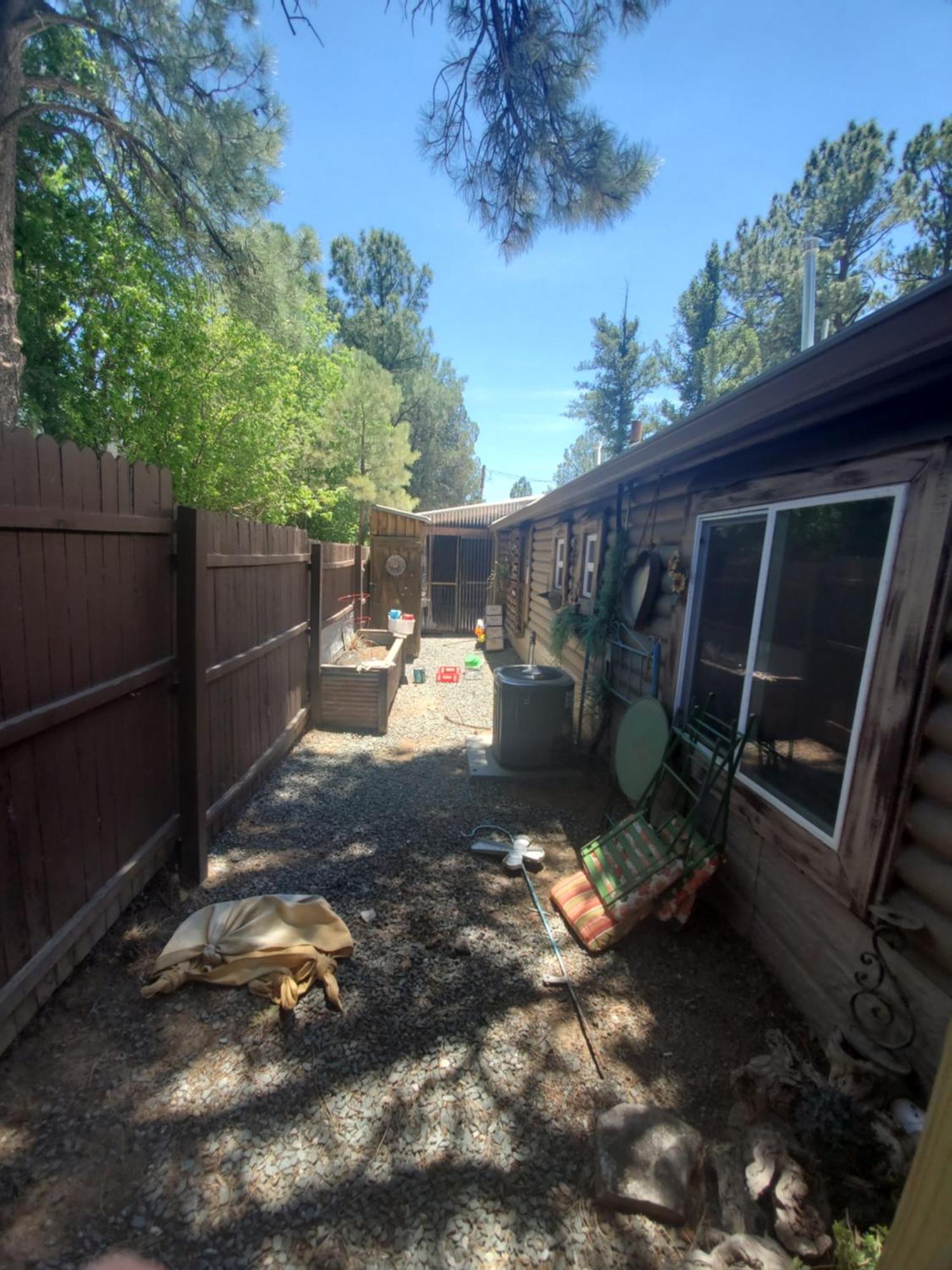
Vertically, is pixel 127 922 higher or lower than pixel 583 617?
lower

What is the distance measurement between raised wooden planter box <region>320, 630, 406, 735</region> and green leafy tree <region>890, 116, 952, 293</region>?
65.2ft

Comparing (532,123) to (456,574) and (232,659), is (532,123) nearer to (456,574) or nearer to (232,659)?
(232,659)

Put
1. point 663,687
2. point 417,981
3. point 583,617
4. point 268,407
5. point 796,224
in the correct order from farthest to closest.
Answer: point 796,224
point 268,407
point 583,617
point 663,687
point 417,981

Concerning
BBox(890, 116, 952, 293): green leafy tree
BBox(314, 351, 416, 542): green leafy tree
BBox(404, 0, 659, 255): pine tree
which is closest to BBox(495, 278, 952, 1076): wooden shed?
BBox(404, 0, 659, 255): pine tree

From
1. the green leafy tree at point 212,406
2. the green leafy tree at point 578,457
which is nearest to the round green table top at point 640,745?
the green leafy tree at point 212,406

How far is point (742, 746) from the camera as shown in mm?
2916

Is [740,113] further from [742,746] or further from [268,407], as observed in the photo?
[268,407]

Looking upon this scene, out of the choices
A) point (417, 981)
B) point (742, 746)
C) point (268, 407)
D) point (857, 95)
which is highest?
point (857, 95)

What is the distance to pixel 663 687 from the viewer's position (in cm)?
407

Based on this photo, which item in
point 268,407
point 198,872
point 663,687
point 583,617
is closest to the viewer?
point 198,872

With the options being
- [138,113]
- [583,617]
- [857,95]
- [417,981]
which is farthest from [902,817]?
[138,113]

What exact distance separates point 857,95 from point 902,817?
21.8 ft

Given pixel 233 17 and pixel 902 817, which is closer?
pixel 902 817

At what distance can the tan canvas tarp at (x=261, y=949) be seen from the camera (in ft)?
8.05
